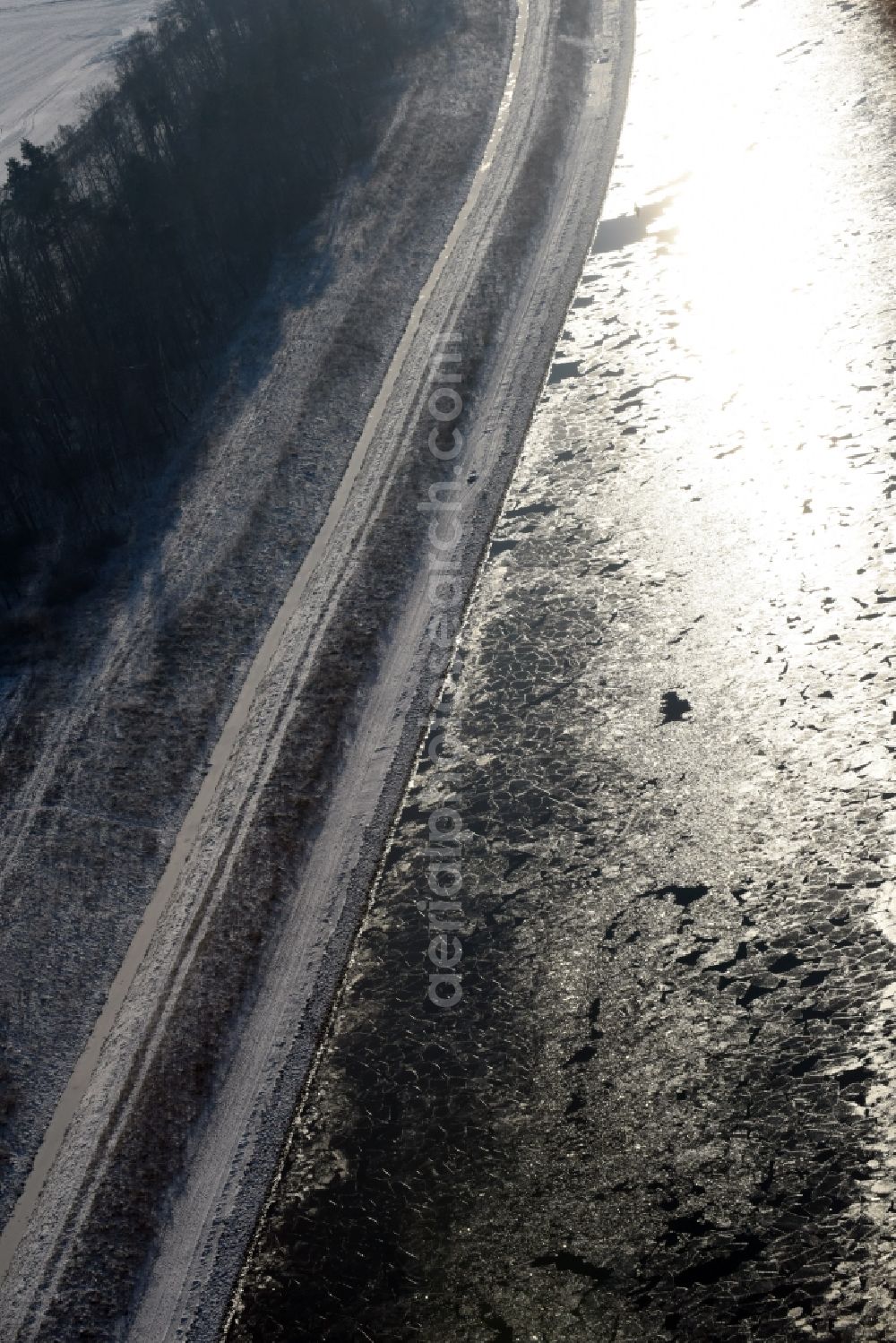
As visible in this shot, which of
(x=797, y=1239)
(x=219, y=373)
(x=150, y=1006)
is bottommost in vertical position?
(x=797, y=1239)

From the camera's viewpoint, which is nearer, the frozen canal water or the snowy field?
the frozen canal water

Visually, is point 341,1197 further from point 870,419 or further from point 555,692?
point 870,419

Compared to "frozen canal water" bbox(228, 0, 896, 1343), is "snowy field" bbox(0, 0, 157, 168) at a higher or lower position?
higher

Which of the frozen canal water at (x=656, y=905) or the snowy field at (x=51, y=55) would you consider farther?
the snowy field at (x=51, y=55)

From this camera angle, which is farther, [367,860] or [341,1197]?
[367,860]

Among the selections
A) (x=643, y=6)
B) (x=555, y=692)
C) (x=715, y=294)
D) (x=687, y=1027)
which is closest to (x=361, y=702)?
(x=555, y=692)

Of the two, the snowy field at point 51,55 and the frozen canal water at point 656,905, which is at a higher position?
the snowy field at point 51,55
